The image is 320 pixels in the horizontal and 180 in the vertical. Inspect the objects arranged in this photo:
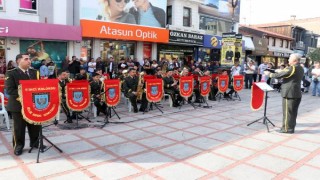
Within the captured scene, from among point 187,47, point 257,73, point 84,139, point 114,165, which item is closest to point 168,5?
point 187,47

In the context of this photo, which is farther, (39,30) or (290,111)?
(39,30)

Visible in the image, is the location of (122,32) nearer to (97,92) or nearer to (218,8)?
(97,92)

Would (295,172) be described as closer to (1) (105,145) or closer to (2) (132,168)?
(2) (132,168)

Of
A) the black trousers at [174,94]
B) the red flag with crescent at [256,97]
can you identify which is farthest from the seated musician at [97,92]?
the red flag with crescent at [256,97]

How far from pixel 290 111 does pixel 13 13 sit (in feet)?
37.7

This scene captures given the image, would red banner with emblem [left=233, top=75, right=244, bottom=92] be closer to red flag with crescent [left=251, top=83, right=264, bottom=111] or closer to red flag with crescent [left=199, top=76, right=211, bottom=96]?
red flag with crescent [left=199, top=76, right=211, bottom=96]

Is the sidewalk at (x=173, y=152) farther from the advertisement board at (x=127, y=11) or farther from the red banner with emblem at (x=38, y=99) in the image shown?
the advertisement board at (x=127, y=11)

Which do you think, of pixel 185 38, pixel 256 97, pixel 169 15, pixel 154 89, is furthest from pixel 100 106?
pixel 169 15

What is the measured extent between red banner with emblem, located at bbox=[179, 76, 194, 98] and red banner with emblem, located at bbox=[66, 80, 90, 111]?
11.0 feet

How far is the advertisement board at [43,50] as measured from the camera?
492 inches

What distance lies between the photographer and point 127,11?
616 inches

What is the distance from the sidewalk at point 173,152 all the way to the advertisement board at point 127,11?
787cm

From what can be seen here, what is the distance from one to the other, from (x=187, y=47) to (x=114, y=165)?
55.2 ft

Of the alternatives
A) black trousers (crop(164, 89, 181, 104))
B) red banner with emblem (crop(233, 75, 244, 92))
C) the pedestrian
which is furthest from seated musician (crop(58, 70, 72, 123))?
the pedestrian
